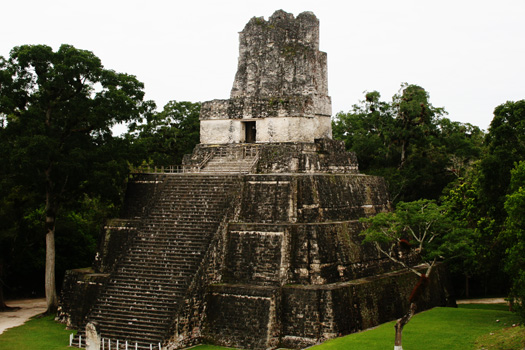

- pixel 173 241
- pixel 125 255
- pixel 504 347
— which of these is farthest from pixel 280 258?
pixel 504 347

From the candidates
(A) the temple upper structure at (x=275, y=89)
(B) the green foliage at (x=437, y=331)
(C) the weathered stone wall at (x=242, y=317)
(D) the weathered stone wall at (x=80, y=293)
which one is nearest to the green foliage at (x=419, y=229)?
(B) the green foliage at (x=437, y=331)

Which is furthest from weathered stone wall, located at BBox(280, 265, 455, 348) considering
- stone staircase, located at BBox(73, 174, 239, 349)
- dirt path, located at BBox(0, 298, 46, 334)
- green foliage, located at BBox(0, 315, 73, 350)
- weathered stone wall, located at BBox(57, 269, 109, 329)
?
dirt path, located at BBox(0, 298, 46, 334)

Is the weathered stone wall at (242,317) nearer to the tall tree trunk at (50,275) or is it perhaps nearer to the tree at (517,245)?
the tree at (517,245)

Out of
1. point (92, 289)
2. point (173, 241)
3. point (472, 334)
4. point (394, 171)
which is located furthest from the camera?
point (394, 171)

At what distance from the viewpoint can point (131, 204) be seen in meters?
19.0

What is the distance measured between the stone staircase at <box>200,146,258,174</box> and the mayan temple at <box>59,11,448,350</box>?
4cm

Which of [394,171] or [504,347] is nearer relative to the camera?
[504,347]

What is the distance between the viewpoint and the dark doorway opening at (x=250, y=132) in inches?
799

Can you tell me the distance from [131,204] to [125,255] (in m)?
2.62

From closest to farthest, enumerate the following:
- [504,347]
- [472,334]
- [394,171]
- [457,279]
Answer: [504,347] < [472,334] < [457,279] < [394,171]

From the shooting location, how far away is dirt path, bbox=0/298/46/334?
1902 cm

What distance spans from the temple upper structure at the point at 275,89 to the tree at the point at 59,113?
3.08 m

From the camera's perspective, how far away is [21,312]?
68.7 feet

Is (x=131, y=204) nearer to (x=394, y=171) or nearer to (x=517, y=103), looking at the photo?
(x=517, y=103)
